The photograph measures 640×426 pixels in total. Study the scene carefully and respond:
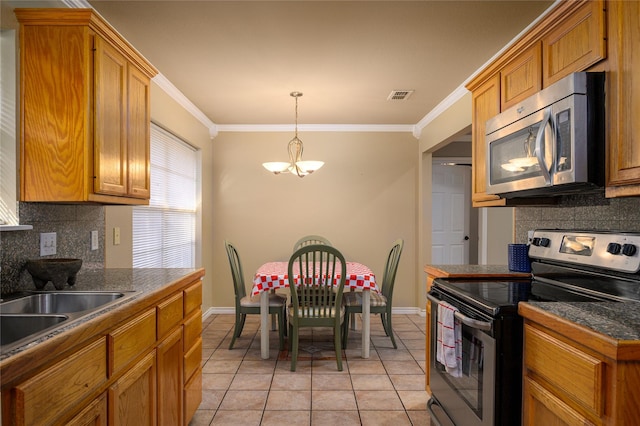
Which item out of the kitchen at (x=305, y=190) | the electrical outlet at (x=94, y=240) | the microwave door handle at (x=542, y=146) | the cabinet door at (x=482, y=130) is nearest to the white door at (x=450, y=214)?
the kitchen at (x=305, y=190)

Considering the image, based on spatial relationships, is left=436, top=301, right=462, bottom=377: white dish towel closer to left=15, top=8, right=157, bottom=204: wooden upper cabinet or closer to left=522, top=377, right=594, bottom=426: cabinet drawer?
left=522, top=377, right=594, bottom=426: cabinet drawer

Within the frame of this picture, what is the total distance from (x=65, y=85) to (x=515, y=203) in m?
2.45

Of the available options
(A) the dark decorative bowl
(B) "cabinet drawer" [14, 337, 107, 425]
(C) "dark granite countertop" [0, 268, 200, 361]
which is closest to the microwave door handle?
(C) "dark granite countertop" [0, 268, 200, 361]

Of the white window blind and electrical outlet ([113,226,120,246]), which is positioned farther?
the white window blind

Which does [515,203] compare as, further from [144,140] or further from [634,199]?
[144,140]

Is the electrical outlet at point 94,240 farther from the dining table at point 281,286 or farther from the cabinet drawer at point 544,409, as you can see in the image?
the cabinet drawer at point 544,409

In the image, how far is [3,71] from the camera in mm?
1782

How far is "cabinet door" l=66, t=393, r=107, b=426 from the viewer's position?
118cm

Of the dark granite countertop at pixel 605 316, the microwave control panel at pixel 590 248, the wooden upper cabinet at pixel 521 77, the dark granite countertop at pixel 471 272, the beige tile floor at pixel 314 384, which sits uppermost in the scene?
the wooden upper cabinet at pixel 521 77

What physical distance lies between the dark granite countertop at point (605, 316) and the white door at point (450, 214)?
4.12 metres

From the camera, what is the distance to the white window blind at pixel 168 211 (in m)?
3.43

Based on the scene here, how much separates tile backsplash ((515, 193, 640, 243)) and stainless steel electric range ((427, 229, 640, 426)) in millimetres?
121

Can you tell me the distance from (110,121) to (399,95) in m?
2.68

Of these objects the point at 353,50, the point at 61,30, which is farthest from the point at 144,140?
the point at 353,50
